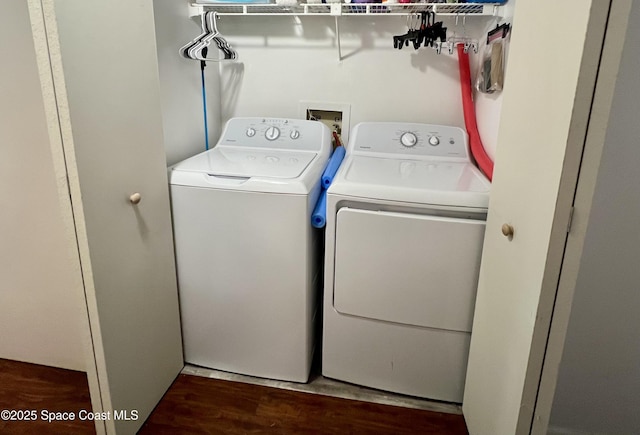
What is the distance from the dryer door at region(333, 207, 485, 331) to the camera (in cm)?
144

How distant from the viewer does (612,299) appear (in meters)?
1.30

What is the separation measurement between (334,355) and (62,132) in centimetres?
123

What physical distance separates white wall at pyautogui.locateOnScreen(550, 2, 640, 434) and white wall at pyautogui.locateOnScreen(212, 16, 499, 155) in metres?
Answer: 0.93

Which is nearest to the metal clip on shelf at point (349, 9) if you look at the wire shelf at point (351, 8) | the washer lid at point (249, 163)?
the wire shelf at point (351, 8)

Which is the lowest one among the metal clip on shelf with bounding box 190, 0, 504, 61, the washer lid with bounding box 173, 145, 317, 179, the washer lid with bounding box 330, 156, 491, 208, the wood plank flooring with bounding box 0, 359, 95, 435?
the wood plank flooring with bounding box 0, 359, 95, 435

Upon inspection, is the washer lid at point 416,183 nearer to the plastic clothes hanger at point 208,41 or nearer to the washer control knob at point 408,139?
the washer control knob at point 408,139

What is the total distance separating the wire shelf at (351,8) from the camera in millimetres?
1747

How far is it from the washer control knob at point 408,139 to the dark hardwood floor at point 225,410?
1122 millimetres

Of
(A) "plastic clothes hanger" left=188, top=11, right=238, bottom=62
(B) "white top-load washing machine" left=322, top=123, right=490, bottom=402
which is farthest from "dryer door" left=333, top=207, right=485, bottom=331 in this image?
(A) "plastic clothes hanger" left=188, top=11, right=238, bottom=62

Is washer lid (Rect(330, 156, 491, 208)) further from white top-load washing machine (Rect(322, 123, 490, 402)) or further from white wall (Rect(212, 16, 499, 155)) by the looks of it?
white wall (Rect(212, 16, 499, 155))

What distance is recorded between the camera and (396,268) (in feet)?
4.96

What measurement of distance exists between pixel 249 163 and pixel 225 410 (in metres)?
0.97

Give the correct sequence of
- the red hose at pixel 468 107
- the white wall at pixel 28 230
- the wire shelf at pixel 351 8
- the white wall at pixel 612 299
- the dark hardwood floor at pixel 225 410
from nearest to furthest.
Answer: the white wall at pixel 612 299 < the white wall at pixel 28 230 < the dark hardwood floor at pixel 225 410 < the wire shelf at pixel 351 8 < the red hose at pixel 468 107

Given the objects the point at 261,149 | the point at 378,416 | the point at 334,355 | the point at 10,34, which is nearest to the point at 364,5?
the point at 261,149
